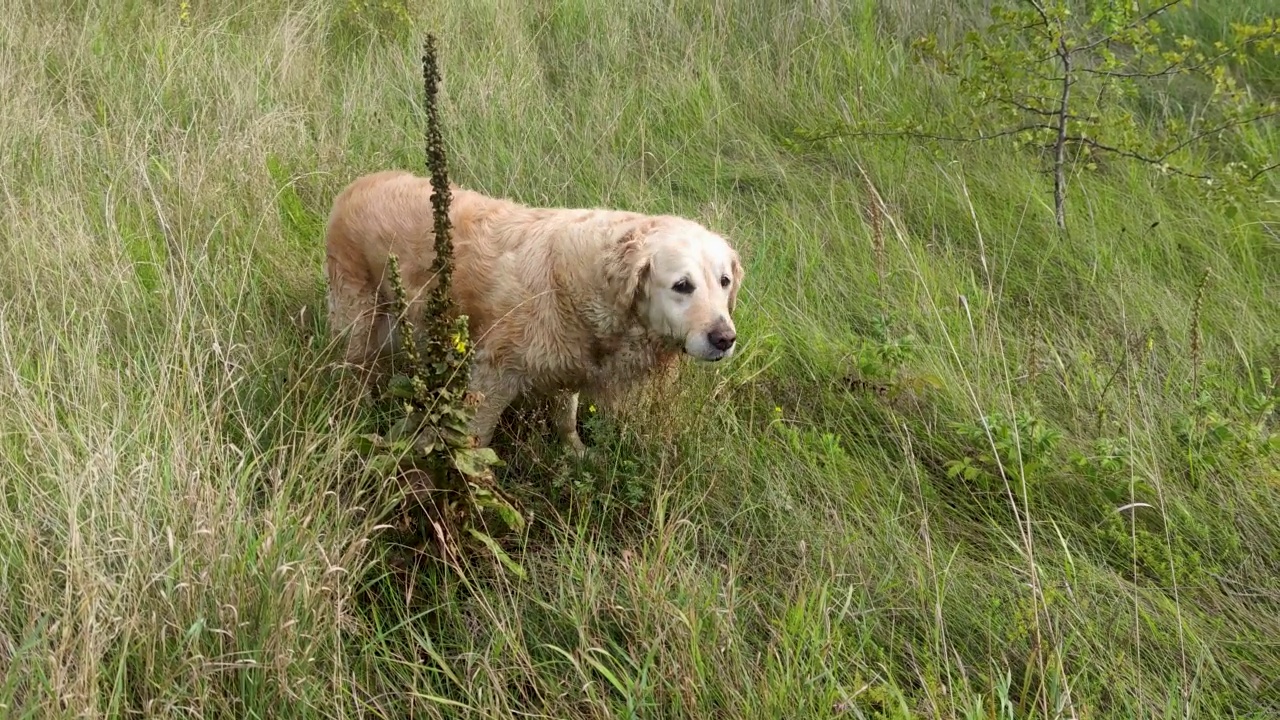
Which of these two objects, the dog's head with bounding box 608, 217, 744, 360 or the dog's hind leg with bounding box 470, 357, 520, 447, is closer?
the dog's head with bounding box 608, 217, 744, 360

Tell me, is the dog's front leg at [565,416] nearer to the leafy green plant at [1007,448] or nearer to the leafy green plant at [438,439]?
the leafy green plant at [438,439]

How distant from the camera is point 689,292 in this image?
3209 mm

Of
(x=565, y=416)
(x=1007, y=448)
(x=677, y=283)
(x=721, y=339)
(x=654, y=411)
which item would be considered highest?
(x=677, y=283)

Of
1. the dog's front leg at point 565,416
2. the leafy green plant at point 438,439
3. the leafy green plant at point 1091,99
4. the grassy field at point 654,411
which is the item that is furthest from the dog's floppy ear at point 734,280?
the leafy green plant at point 1091,99

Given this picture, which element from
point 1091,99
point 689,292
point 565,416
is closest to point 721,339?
point 689,292

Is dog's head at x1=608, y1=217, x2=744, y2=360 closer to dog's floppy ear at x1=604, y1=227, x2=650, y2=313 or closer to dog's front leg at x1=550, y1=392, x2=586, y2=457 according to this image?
dog's floppy ear at x1=604, y1=227, x2=650, y2=313

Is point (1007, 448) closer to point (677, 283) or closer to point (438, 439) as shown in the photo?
point (677, 283)

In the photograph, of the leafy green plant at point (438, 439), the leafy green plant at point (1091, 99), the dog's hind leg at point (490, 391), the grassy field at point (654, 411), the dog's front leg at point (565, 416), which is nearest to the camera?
the grassy field at point (654, 411)

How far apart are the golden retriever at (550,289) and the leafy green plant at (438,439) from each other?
2.07ft

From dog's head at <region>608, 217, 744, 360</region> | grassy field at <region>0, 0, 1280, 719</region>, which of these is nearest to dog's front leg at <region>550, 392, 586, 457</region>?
grassy field at <region>0, 0, 1280, 719</region>

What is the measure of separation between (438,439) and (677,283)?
1.04 metres

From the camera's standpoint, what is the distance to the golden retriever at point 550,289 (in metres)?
3.23

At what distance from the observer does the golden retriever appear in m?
3.23

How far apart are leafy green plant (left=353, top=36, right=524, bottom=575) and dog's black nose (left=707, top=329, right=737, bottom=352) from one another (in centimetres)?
82
